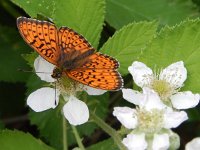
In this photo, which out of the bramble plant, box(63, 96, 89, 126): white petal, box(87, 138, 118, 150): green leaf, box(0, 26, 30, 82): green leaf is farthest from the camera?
box(0, 26, 30, 82): green leaf

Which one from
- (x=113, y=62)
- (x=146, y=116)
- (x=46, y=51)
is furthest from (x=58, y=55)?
(x=146, y=116)

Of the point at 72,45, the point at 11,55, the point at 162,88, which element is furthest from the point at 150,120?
the point at 11,55

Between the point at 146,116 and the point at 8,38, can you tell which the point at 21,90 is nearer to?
the point at 8,38

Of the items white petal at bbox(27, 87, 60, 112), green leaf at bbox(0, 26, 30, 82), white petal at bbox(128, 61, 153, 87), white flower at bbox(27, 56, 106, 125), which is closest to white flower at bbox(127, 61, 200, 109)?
white petal at bbox(128, 61, 153, 87)

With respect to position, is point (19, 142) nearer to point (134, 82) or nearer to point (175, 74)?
point (134, 82)

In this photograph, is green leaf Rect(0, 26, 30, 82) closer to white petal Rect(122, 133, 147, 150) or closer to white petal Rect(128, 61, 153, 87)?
white petal Rect(128, 61, 153, 87)

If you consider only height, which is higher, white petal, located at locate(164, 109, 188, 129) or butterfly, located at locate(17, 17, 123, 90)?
butterfly, located at locate(17, 17, 123, 90)
